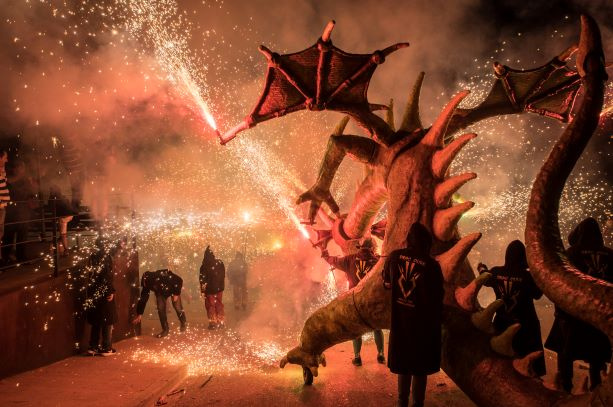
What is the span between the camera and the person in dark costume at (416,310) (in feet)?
10.3

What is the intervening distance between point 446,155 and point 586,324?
2.08m

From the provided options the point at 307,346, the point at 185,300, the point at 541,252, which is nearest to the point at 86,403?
the point at 307,346

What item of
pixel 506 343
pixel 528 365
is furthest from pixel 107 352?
pixel 528 365

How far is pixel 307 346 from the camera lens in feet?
16.3

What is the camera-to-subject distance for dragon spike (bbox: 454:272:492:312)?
3178mm

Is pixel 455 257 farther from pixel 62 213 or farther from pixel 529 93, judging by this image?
pixel 62 213

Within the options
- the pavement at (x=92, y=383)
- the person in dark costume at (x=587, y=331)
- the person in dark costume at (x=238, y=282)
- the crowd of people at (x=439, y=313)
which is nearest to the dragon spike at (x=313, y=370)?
the crowd of people at (x=439, y=313)

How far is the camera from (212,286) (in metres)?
9.21

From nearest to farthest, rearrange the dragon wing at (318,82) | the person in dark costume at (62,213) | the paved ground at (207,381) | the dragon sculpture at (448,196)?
1. the dragon sculpture at (448,196)
2. the dragon wing at (318,82)
3. the paved ground at (207,381)
4. the person in dark costume at (62,213)

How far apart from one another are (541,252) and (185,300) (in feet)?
42.5

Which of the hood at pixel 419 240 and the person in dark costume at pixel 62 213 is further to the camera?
the person in dark costume at pixel 62 213

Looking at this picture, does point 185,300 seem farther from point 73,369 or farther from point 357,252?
point 357,252

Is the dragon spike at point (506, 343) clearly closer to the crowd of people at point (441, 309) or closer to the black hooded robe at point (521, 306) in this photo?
the crowd of people at point (441, 309)

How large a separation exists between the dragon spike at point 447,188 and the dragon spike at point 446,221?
0.27ft
